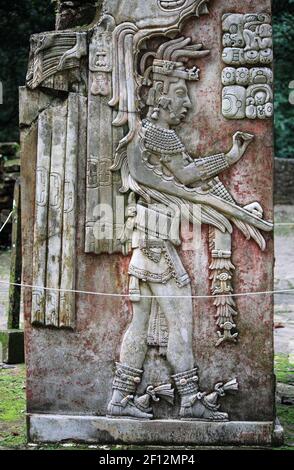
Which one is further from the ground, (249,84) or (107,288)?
(249,84)

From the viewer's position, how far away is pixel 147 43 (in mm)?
4625

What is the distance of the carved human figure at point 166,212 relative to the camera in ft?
15.2

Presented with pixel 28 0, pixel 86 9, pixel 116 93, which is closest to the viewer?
pixel 116 93

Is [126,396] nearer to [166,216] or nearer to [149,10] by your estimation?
[166,216]

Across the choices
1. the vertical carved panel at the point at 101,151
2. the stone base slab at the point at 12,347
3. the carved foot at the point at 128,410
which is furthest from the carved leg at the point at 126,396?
the stone base slab at the point at 12,347

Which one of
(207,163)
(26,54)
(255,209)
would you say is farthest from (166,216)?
(26,54)

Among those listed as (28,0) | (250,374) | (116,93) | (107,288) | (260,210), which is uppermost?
(28,0)

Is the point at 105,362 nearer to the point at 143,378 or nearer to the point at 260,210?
the point at 143,378

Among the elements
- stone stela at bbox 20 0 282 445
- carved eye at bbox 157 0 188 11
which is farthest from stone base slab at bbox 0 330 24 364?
carved eye at bbox 157 0 188 11

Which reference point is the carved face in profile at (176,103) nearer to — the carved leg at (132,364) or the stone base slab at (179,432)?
the carved leg at (132,364)

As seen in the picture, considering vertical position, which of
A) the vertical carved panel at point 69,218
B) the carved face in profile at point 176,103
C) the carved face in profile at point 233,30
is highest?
the carved face in profile at point 233,30

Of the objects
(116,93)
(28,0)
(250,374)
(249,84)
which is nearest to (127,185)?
(116,93)

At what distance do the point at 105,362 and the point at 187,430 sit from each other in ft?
1.77

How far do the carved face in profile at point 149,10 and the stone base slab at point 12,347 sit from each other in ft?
8.89
